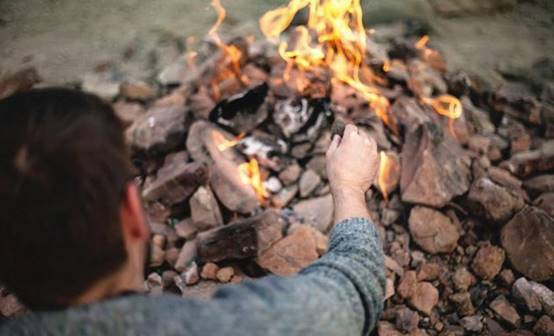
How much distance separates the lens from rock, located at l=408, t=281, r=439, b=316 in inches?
122

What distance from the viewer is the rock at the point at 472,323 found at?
3010mm

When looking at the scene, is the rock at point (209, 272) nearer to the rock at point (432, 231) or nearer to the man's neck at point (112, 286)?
the rock at point (432, 231)

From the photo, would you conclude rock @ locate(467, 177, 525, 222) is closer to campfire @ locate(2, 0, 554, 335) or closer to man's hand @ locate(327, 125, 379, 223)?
campfire @ locate(2, 0, 554, 335)

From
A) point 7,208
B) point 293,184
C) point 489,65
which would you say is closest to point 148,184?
point 293,184

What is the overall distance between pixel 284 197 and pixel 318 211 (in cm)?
29

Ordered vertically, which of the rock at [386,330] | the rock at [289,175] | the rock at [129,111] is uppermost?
the rock at [129,111]

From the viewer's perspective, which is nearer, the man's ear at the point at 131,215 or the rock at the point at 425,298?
the man's ear at the point at 131,215

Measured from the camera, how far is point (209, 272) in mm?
3258

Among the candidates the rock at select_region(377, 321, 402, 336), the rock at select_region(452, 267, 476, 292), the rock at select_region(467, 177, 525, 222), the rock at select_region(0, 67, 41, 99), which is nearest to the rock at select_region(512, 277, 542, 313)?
the rock at select_region(452, 267, 476, 292)

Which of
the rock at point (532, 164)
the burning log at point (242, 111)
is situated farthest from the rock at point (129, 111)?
the rock at point (532, 164)

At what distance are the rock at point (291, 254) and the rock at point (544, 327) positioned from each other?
53.9 inches

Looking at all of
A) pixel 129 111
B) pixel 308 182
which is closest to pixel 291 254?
pixel 308 182

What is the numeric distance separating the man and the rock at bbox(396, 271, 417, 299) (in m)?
1.91

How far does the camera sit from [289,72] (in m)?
4.21
